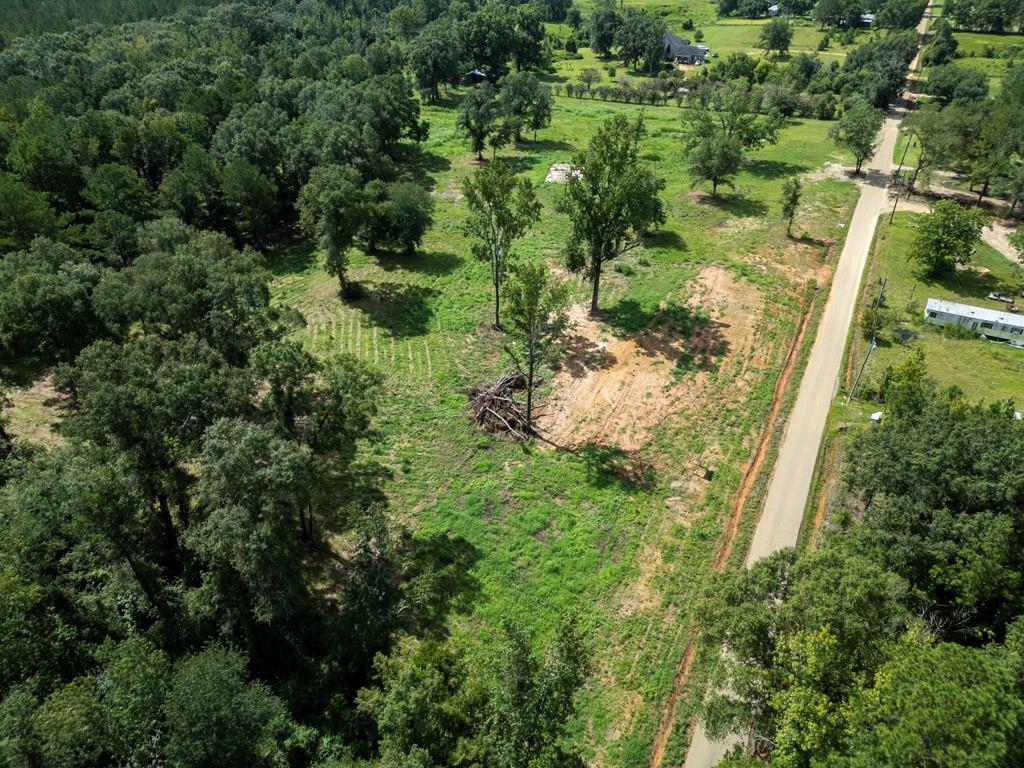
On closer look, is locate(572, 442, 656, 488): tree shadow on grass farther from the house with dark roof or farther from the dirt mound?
the house with dark roof

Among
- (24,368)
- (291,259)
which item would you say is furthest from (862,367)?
(24,368)

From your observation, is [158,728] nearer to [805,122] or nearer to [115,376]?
[115,376]

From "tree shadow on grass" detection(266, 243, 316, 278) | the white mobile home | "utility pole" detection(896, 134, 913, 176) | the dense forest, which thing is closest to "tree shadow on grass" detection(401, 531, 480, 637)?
"tree shadow on grass" detection(266, 243, 316, 278)

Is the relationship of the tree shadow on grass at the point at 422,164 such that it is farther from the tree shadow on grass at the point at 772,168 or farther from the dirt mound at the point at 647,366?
the tree shadow on grass at the point at 772,168

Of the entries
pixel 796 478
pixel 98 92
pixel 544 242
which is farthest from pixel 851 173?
pixel 98 92

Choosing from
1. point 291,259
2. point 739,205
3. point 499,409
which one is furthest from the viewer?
point 739,205

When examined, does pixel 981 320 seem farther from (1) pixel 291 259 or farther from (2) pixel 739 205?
(1) pixel 291 259
